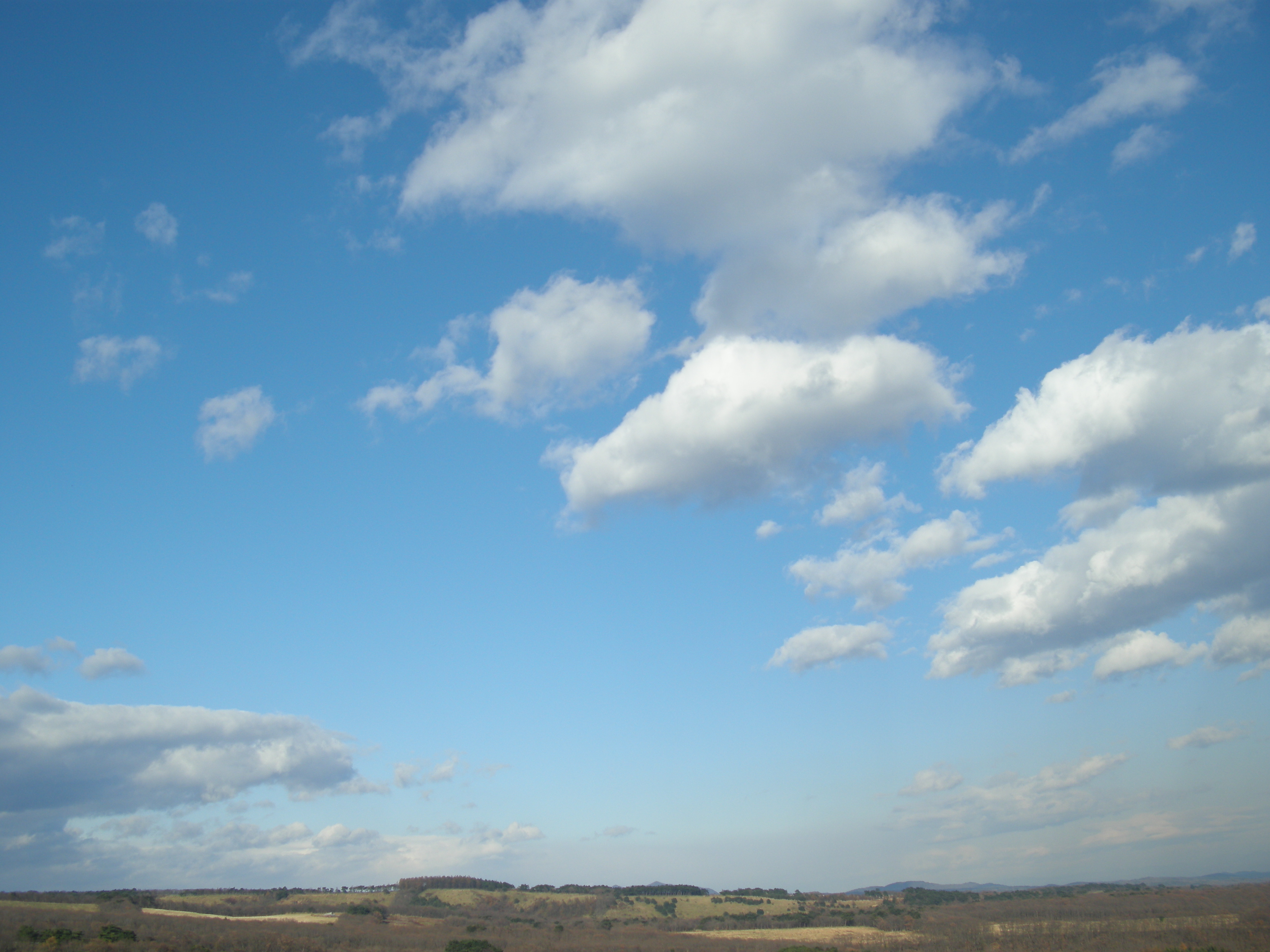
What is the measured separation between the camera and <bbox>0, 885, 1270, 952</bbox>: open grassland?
73312mm

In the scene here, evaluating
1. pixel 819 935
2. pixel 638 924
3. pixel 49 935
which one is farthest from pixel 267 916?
pixel 819 935

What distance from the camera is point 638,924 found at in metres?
143

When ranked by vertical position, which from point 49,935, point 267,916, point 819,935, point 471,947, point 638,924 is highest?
point 49,935

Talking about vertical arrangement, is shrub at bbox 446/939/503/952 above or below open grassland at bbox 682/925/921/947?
above

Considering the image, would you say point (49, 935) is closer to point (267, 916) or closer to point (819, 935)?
point (267, 916)

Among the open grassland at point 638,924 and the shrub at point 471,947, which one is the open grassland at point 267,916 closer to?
the open grassland at point 638,924

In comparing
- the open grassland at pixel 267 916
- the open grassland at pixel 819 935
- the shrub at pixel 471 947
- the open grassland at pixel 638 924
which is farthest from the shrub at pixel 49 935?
the open grassland at pixel 819 935

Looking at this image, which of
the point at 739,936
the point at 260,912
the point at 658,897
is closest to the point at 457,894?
the point at 658,897

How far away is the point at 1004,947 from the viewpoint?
8812 centimetres

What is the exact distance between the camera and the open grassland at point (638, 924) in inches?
2886

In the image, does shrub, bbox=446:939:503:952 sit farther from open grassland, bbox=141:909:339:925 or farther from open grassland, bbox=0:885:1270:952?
open grassland, bbox=141:909:339:925

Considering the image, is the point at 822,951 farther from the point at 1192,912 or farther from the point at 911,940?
the point at 1192,912

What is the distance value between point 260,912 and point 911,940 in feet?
358

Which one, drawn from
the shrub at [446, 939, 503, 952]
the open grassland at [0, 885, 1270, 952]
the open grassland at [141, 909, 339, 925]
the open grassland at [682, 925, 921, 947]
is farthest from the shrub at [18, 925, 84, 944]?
the open grassland at [682, 925, 921, 947]
